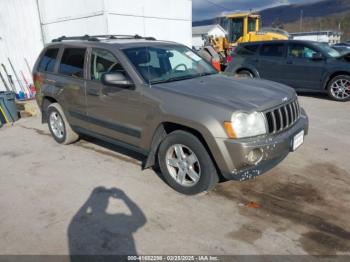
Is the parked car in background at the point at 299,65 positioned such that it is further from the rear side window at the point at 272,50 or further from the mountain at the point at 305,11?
the mountain at the point at 305,11

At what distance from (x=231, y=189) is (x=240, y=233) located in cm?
90

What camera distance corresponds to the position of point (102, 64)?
14.8ft

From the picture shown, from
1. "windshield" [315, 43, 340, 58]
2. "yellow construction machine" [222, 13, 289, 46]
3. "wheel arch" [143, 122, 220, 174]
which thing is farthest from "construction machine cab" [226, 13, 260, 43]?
"wheel arch" [143, 122, 220, 174]

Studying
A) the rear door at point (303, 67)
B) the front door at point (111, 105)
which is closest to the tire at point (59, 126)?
the front door at point (111, 105)

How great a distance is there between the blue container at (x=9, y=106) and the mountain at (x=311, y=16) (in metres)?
102

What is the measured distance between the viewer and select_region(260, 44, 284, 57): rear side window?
977cm

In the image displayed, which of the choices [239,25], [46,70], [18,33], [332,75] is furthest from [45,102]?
[239,25]

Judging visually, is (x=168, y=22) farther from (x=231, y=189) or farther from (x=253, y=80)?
(x=231, y=189)

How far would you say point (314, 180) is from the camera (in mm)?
4117

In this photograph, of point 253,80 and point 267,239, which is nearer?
point 267,239

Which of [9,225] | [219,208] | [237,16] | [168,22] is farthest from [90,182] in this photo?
[237,16]

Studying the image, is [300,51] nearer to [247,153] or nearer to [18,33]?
[247,153]

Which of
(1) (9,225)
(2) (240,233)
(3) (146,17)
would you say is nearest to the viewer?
(2) (240,233)

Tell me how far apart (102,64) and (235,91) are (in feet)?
Answer: 6.43
